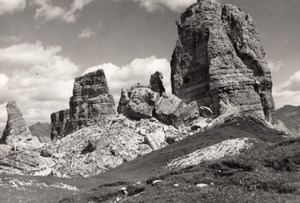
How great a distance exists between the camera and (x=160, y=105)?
119m

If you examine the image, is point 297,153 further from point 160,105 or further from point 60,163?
point 160,105

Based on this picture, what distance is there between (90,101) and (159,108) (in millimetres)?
30859

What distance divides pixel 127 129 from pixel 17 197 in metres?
64.9

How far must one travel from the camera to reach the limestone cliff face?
120m

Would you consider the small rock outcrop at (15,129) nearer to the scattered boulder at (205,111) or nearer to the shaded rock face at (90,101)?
the shaded rock face at (90,101)

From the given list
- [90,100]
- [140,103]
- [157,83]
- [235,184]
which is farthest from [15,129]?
[235,184]

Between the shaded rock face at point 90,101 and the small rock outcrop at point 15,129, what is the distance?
66.3ft

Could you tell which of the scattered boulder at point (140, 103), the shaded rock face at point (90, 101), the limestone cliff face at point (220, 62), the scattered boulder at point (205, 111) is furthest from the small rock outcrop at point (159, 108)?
the shaded rock face at point (90, 101)

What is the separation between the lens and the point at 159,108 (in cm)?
11856

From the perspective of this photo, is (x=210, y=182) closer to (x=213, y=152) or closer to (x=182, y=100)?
(x=213, y=152)

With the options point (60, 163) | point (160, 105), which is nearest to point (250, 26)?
point (160, 105)

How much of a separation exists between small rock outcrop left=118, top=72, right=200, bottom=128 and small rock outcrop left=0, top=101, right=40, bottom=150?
164 ft

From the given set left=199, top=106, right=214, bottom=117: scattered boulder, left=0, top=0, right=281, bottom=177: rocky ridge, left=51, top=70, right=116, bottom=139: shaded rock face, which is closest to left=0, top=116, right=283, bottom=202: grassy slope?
left=0, top=0, right=281, bottom=177: rocky ridge

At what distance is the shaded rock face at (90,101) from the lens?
443 feet
